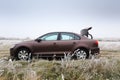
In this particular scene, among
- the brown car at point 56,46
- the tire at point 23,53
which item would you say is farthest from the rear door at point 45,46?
the tire at point 23,53

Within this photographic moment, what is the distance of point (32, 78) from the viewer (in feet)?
43.5

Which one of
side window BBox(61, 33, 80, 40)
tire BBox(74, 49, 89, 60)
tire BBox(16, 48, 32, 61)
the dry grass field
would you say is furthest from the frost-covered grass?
side window BBox(61, 33, 80, 40)

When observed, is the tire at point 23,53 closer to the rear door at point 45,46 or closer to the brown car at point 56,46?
the brown car at point 56,46

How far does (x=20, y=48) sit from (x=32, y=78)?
763cm

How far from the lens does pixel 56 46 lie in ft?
67.8

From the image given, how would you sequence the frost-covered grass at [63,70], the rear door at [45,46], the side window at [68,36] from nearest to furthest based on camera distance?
the frost-covered grass at [63,70]
the rear door at [45,46]
the side window at [68,36]

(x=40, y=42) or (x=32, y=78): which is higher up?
(x=40, y=42)

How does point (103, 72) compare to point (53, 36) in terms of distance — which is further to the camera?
point (53, 36)

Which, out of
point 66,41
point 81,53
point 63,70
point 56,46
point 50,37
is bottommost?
point 63,70

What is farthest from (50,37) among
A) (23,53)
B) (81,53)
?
(81,53)

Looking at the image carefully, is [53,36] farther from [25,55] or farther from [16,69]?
[16,69]

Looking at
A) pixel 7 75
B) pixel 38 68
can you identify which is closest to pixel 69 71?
pixel 38 68

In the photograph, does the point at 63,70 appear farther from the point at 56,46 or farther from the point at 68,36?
the point at 68,36

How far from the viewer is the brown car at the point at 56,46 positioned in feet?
67.0
